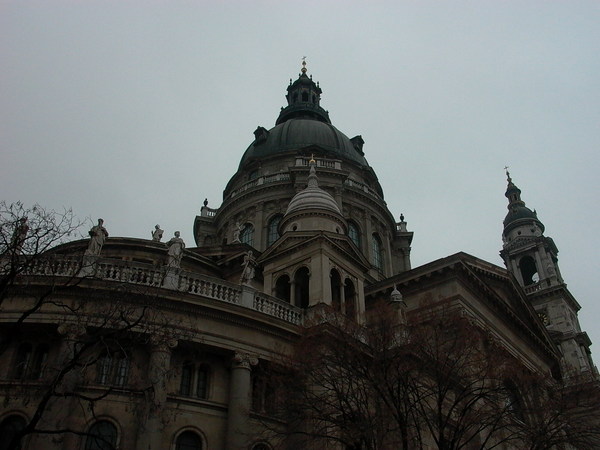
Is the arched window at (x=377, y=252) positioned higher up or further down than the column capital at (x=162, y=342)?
higher up

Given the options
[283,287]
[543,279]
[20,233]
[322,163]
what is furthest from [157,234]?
[543,279]

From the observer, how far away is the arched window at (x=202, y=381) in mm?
19875

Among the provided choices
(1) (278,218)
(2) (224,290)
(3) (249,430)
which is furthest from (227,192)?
(3) (249,430)

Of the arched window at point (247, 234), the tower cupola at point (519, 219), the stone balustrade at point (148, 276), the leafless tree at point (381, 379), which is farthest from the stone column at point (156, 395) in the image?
the tower cupola at point (519, 219)

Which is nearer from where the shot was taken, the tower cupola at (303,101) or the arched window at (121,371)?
the arched window at (121,371)

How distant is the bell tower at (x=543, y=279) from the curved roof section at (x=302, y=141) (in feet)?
72.6

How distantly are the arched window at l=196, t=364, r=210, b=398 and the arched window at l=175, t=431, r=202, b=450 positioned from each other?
136 cm

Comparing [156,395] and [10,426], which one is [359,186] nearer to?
[156,395]

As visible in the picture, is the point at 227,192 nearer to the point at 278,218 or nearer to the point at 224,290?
the point at 278,218

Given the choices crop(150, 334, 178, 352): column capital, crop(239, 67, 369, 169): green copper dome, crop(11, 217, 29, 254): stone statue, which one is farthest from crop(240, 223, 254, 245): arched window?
crop(11, 217, 29, 254): stone statue

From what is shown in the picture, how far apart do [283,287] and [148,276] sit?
9.17 meters

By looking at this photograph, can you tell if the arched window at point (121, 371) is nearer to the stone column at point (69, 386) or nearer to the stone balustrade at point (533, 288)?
the stone column at point (69, 386)

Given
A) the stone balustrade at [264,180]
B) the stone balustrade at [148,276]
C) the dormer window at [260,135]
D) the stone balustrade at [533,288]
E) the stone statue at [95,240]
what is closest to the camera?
the stone balustrade at [148,276]

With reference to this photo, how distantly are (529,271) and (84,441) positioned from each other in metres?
56.2
